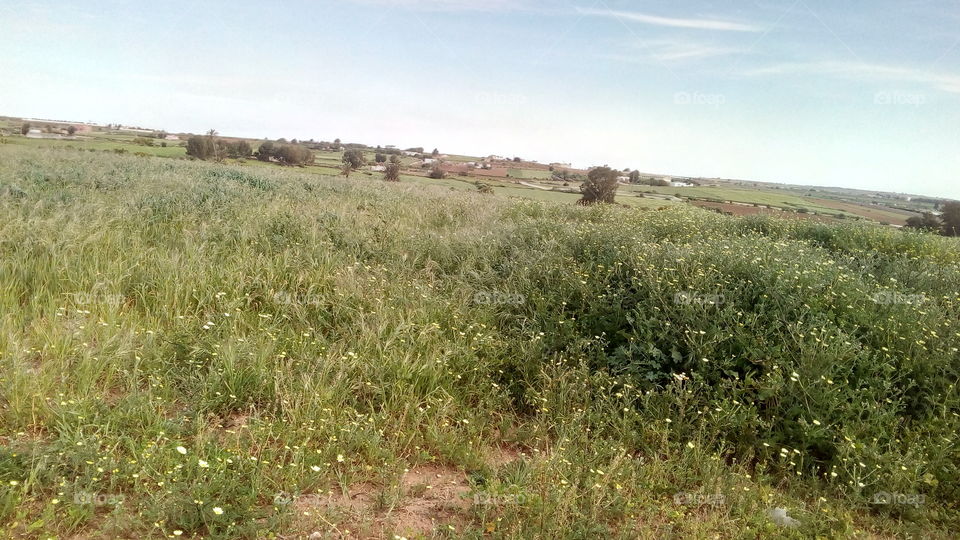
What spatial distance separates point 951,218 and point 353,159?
22189mm

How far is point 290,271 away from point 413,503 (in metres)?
3.84

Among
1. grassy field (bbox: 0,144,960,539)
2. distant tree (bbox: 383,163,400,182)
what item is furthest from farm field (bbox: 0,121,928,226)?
grassy field (bbox: 0,144,960,539)

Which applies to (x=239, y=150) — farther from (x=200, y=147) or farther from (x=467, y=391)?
(x=467, y=391)

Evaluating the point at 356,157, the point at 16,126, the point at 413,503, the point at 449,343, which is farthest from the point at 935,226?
the point at 16,126

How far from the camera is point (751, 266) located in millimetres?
5457

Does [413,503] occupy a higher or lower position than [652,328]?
lower

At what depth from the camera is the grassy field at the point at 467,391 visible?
2.82 metres

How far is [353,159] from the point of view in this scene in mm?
24078

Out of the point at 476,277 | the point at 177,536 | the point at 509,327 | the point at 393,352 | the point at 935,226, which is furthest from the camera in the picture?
the point at 935,226

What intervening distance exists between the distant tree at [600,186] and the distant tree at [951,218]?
26.7 ft

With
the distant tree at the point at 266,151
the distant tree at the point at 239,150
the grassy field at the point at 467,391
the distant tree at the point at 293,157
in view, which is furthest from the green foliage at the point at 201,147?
the grassy field at the point at 467,391

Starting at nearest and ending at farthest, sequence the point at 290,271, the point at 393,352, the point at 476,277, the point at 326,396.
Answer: the point at 326,396 < the point at 393,352 < the point at 290,271 < the point at 476,277

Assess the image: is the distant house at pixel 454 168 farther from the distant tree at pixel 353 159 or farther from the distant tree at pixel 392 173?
the distant tree at pixel 353 159

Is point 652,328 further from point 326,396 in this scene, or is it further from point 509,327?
point 326,396
